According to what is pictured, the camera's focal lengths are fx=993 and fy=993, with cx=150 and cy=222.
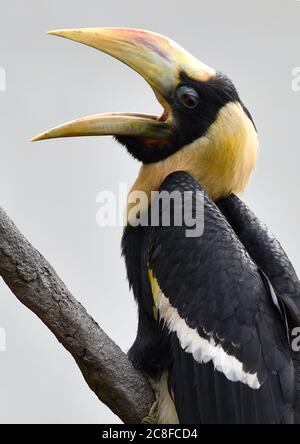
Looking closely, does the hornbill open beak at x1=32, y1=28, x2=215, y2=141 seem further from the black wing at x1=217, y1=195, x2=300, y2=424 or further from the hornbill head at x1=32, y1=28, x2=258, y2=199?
the black wing at x1=217, y1=195, x2=300, y2=424

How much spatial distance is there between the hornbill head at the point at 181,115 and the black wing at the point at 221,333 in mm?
335

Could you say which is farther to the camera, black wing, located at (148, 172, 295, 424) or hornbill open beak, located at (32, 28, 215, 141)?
hornbill open beak, located at (32, 28, 215, 141)

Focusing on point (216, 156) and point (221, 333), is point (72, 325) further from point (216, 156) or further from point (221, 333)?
point (216, 156)

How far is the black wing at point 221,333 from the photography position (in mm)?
2670

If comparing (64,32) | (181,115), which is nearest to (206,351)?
(181,115)

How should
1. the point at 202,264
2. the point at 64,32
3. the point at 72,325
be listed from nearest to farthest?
the point at 72,325
the point at 202,264
the point at 64,32

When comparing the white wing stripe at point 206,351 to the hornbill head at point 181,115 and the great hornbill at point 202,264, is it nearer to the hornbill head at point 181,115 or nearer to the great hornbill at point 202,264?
the great hornbill at point 202,264

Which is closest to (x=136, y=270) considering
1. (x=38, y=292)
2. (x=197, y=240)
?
(x=197, y=240)

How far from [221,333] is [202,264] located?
0.20 metres

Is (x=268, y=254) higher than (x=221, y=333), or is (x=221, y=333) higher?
(x=268, y=254)

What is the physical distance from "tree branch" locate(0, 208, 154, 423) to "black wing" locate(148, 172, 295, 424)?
132 millimetres

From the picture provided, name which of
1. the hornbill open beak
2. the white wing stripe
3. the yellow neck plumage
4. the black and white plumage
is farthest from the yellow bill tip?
the white wing stripe

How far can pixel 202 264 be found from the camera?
2783 mm

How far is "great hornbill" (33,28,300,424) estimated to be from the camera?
269cm
